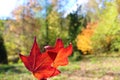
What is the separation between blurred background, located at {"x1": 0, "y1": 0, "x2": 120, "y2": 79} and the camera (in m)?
21.9

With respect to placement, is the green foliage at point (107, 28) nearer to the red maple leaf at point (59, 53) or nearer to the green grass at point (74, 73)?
the green grass at point (74, 73)

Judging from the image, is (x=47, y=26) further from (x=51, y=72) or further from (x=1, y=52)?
(x=51, y=72)

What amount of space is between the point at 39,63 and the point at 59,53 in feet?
0.14

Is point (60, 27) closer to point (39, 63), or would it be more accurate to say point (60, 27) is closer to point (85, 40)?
point (85, 40)

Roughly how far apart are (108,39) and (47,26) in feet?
17.3

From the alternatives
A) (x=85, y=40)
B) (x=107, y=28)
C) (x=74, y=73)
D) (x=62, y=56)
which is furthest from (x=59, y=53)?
(x=85, y=40)

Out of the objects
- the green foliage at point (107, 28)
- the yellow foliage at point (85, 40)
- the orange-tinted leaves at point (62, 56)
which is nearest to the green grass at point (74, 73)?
the orange-tinted leaves at point (62, 56)

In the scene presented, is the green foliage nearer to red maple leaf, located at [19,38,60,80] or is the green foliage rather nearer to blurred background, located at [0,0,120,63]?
blurred background, located at [0,0,120,63]

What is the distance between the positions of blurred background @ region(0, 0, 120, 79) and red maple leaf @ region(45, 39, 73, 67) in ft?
57.1

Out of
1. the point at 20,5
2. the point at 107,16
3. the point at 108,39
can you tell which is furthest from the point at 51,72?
the point at 20,5

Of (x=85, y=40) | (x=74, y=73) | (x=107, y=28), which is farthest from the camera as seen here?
(x=85, y=40)

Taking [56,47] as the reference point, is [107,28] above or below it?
below

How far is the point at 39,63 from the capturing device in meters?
0.56

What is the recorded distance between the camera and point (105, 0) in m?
22.6
